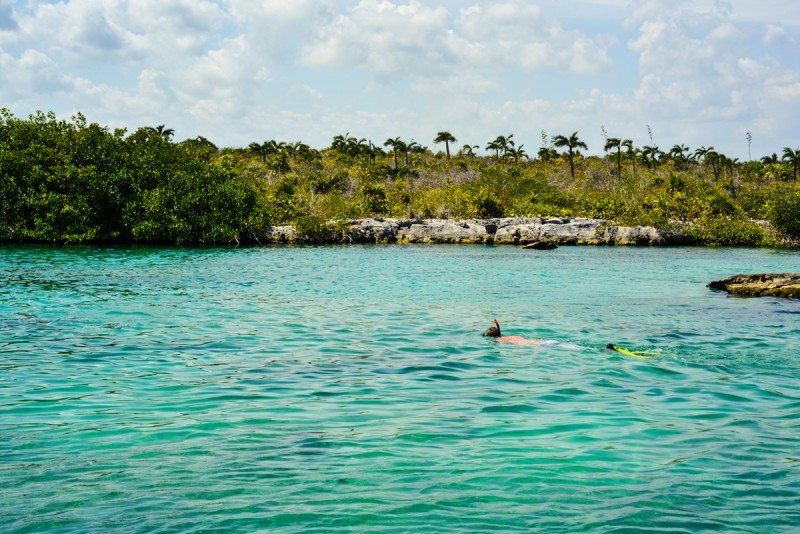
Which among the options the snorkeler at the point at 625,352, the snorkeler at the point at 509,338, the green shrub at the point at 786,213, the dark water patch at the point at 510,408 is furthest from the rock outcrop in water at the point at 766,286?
the green shrub at the point at 786,213

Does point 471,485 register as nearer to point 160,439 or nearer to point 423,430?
point 423,430

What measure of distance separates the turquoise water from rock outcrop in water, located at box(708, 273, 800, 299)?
219 cm

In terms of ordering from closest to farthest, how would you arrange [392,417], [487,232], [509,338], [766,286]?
[392,417] → [509,338] → [766,286] → [487,232]

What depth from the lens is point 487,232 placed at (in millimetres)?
56625

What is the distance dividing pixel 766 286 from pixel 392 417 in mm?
17607

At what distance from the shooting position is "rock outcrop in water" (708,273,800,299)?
2089 cm

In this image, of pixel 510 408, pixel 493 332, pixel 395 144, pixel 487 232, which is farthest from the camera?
pixel 395 144

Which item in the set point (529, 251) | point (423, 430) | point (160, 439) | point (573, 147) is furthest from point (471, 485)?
point (573, 147)

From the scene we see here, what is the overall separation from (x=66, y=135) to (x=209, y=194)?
10.8 meters

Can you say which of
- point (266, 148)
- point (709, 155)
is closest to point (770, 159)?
point (709, 155)

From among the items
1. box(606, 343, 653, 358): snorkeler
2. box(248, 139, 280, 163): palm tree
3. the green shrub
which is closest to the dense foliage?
the green shrub

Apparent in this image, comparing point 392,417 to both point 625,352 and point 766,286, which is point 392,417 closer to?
point 625,352

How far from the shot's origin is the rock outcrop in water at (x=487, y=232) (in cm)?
5391

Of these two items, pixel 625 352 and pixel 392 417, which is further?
pixel 625 352
